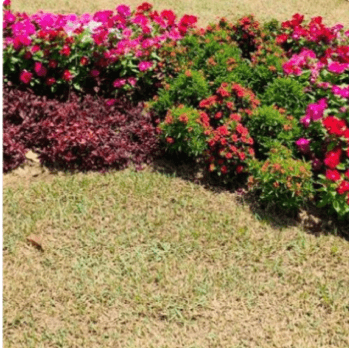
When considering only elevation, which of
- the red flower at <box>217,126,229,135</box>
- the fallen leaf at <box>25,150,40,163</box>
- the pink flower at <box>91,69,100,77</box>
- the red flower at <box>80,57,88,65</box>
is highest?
the red flower at <box>80,57,88,65</box>

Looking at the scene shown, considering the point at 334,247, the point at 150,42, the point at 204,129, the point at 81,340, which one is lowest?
the point at 81,340

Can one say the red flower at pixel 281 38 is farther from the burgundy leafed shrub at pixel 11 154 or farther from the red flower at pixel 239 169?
the burgundy leafed shrub at pixel 11 154

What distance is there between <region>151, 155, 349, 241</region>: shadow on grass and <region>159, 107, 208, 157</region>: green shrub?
21 cm

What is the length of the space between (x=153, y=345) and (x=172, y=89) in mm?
2443

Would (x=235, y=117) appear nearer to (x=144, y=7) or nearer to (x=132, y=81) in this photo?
(x=132, y=81)

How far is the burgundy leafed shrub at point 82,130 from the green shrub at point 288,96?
108 centimetres

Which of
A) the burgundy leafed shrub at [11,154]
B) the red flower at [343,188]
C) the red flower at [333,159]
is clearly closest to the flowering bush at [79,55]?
the burgundy leafed shrub at [11,154]

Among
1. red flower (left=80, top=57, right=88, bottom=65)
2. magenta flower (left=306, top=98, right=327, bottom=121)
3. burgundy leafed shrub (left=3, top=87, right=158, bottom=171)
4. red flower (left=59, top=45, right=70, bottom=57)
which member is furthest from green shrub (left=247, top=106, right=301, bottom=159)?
red flower (left=59, top=45, right=70, bottom=57)

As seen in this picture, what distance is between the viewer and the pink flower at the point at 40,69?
549cm

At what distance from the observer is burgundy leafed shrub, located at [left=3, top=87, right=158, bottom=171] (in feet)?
16.5

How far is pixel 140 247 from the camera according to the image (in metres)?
4.28

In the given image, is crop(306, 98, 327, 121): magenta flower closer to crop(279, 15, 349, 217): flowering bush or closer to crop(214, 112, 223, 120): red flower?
crop(279, 15, 349, 217): flowering bush

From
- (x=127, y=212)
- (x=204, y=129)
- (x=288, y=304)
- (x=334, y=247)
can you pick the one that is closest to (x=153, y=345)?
(x=288, y=304)

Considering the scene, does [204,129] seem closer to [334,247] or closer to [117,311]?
[334,247]
